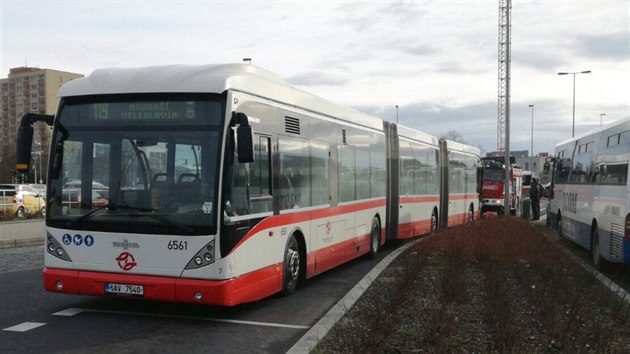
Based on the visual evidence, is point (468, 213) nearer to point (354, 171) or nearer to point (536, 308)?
point (354, 171)

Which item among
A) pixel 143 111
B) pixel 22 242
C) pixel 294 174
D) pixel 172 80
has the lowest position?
pixel 22 242

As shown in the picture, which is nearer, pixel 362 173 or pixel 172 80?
pixel 172 80

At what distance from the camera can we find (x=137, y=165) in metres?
7.56

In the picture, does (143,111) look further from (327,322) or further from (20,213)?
(20,213)

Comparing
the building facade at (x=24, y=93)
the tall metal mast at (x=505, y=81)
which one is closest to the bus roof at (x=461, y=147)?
the tall metal mast at (x=505, y=81)

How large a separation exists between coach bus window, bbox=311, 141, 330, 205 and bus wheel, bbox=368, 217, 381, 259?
140 inches

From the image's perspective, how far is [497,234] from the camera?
15.8 metres

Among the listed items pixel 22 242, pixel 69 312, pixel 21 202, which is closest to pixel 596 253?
pixel 69 312

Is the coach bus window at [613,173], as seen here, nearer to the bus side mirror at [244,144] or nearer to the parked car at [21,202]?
the bus side mirror at [244,144]

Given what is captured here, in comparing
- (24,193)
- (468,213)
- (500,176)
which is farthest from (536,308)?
(500,176)

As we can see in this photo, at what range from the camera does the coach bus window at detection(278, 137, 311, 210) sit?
912 cm

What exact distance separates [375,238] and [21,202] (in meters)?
20.8

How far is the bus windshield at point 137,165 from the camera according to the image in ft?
24.2

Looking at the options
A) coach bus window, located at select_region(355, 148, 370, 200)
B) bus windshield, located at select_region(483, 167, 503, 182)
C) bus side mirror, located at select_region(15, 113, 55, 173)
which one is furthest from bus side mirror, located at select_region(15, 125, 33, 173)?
bus windshield, located at select_region(483, 167, 503, 182)
